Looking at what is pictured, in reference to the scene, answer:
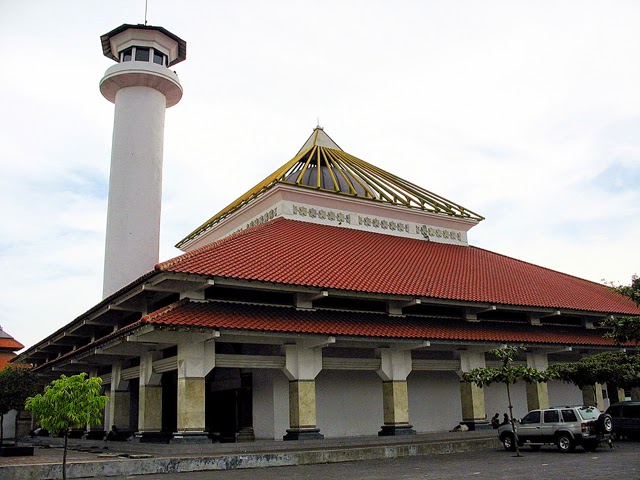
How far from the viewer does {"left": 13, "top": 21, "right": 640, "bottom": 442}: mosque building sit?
67.6 feet

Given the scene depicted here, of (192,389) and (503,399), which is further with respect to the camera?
(503,399)

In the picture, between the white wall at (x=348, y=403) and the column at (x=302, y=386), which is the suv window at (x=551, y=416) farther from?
the column at (x=302, y=386)

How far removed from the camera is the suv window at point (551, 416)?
20.7 meters

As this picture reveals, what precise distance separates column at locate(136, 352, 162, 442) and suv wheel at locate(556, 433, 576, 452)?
43.5ft

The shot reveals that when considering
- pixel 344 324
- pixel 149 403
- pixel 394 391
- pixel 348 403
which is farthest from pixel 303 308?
pixel 149 403

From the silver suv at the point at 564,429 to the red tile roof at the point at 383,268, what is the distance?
17.0 ft

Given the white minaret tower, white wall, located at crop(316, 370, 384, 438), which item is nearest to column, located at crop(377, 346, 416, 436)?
white wall, located at crop(316, 370, 384, 438)

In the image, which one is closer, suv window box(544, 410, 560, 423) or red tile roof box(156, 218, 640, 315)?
suv window box(544, 410, 560, 423)

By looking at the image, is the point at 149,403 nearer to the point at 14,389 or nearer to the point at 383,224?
the point at 14,389

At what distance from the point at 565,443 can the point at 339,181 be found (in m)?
16.7

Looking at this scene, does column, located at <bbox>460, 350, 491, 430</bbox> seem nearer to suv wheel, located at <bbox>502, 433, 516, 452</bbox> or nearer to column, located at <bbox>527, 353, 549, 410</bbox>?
column, located at <bbox>527, 353, 549, 410</bbox>

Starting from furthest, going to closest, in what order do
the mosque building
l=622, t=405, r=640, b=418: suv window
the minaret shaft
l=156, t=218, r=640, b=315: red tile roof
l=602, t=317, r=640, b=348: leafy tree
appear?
the minaret shaft < l=622, t=405, r=640, b=418: suv window < l=156, t=218, r=640, b=315: red tile roof < the mosque building < l=602, t=317, r=640, b=348: leafy tree

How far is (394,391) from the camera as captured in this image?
75.0 feet

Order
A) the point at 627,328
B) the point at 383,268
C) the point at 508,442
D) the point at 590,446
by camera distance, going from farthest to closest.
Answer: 1. the point at 383,268
2. the point at 508,442
3. the point at 627,328
4. the point at 590,446
